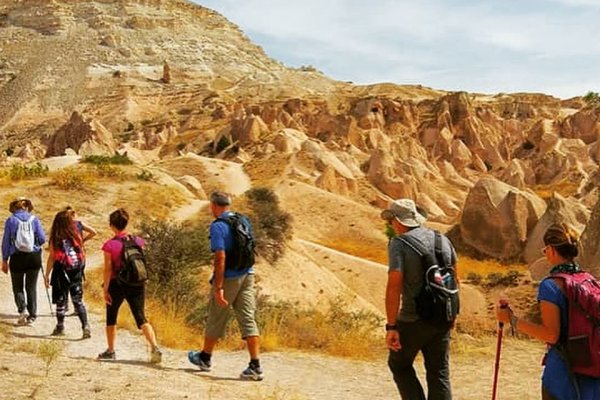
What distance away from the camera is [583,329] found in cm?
457

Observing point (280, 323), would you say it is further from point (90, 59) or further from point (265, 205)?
Result: point (90, 59)

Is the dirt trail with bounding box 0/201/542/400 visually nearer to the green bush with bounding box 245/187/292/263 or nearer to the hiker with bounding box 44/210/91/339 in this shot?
the hiker with bounding box 44/210/91/339

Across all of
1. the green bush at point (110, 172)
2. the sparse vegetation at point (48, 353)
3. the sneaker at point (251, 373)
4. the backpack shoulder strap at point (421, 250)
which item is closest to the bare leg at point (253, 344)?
the sneaker at point (251, 373)

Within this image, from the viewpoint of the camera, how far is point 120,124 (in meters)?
80.1

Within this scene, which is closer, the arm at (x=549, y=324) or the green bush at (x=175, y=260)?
the arm at (x=549, y=324)

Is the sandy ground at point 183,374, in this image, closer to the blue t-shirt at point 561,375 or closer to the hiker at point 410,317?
the hiker at point 410,317

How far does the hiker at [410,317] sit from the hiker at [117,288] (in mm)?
3389

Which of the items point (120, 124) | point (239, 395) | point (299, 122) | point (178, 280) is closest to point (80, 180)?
point (178, 280)

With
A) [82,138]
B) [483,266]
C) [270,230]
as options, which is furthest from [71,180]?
[82,138]

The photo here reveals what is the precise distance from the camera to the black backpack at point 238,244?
24.6 feet

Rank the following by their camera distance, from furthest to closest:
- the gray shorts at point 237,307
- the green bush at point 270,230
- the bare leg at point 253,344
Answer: the green bush at point 270,230 < the bare leg at point 253,344 < the gray shorts at point 237,307

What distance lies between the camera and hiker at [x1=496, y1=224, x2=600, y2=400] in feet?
15.1

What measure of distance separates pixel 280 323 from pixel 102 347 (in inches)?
120

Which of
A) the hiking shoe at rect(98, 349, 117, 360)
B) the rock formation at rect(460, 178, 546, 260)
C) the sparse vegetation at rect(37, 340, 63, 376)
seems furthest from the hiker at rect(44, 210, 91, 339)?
the rock formation at rect(460, 178, 546, 260)
